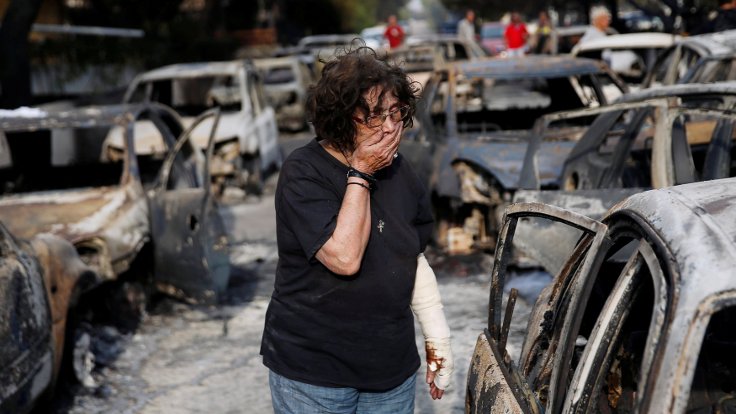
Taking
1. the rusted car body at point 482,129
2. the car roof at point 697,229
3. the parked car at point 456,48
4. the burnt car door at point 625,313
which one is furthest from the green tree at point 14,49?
the car roof at point 697,229

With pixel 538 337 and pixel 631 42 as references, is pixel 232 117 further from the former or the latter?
pixel 538 337

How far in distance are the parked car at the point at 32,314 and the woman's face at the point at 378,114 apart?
2370mm

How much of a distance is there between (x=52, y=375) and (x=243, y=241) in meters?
4.66

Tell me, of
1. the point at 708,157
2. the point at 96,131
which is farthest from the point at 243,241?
the point at 708,157

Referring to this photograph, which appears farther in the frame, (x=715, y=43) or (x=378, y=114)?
(x=715, y=43)

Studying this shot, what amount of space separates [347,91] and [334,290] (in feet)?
1.82

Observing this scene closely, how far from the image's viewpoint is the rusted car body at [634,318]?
1.83m

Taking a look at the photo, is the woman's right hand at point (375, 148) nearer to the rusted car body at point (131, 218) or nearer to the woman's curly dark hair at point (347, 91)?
the woman's curly dark hair at point (347, 91)

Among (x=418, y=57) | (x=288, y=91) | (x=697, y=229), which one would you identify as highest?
(x=697, y=229)

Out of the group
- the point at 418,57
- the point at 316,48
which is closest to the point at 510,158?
the point at 418,57

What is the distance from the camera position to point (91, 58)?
23.7 metres

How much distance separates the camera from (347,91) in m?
2.65

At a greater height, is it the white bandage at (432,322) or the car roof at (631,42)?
the car roof at (631,42)

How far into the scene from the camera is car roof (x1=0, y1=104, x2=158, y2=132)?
22.6 ft
